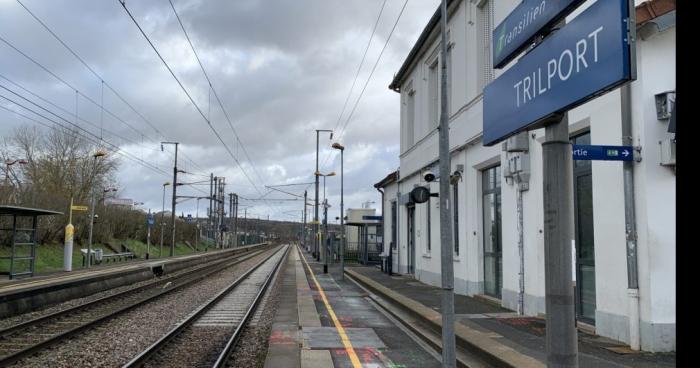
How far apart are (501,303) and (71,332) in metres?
9.49

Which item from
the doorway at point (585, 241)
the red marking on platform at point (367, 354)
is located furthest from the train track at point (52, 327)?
the doorway at point (585, 241)

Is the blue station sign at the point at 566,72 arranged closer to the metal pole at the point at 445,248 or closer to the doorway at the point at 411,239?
the metal pole at the point at 445,248

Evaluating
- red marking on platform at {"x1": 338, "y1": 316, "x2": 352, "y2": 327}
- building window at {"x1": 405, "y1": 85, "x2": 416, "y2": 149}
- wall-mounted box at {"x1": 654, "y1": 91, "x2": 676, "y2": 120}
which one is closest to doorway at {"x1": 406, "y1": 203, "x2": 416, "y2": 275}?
building window at {"x1": 405, "y1": 85, "x2": 416, "y2": 149}

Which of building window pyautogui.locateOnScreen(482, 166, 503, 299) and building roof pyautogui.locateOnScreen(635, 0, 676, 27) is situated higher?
building roof pyautogui.locateOnScreen(635, 0, 676, 27)

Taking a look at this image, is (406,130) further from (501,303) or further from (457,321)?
(457,321)

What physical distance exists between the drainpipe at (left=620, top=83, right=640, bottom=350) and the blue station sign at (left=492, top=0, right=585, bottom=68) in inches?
186

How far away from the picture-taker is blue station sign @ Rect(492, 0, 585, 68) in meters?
3.46

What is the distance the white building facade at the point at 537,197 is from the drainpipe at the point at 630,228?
2.8 inches

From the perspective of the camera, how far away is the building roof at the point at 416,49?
723 inches

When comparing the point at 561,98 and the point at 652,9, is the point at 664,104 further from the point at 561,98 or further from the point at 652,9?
the point at 561,98

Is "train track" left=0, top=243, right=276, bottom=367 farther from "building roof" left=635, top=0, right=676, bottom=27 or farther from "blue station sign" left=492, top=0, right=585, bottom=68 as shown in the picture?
"building roof" left=635, top=0, right=676, bottom=27

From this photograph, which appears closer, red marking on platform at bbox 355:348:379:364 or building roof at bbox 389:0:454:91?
red marking on platform at bbox 355:348:379:364

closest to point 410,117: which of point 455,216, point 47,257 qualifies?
point 455,216

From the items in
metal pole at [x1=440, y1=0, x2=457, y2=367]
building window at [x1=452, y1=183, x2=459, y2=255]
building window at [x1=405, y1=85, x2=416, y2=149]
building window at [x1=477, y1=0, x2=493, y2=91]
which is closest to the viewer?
metal pole at [x1=440, y1=0, x2=457, y2=367]
